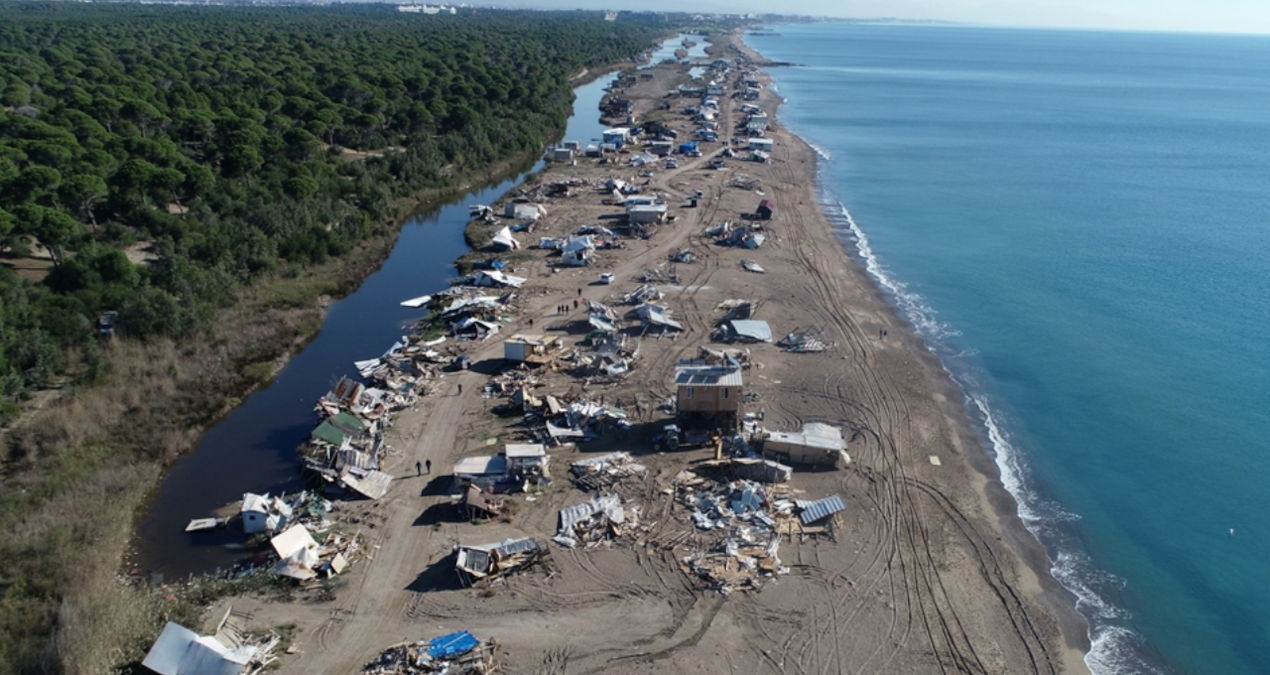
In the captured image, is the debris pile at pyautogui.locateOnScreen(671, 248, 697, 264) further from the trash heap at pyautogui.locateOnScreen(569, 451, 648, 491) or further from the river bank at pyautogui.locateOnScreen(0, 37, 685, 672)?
the trash heap at pyautogui.locateOnScreen(569, 451, 648, 491)

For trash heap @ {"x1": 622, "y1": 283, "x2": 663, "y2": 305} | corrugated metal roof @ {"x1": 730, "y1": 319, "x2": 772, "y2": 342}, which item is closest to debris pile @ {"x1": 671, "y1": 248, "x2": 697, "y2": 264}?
trash heap @ {"x1": 622, "y1": 283, "x2": 663, "y2": 305}

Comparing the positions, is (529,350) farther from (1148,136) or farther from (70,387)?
(1148,136)

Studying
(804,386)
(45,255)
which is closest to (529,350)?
(804,386)

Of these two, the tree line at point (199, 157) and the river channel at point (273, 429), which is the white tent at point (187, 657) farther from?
the tree line at point (199, 157)

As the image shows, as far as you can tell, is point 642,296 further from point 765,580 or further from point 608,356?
point 765,580

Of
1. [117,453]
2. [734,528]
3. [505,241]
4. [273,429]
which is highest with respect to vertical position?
[505,241]

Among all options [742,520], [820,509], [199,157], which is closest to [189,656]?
[742,520]

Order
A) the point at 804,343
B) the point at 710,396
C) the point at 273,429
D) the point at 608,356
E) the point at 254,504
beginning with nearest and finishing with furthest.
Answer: the point at 254,504 → the point at 710,396 → the point at 273,429 → the point at 608,356 → the point at 804,343
